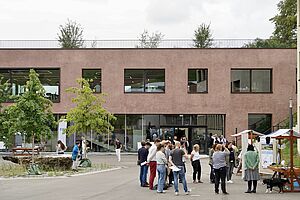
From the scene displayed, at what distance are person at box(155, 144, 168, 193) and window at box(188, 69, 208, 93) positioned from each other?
97.2 ft

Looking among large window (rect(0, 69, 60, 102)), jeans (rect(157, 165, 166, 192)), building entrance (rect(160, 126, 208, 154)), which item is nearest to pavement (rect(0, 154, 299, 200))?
jeans (rect(157, 165, 166, 192))

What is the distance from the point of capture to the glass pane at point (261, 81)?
1967 inches

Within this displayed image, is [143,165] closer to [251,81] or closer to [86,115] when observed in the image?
[86,115]

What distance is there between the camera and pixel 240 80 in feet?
165

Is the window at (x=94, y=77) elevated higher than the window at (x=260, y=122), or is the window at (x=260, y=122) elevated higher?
the window at (x=94, y=77)

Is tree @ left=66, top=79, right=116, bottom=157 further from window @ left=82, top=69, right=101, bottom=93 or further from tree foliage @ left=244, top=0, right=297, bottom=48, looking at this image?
tree foliage @ left=244, top=0, right=297, bottom=48

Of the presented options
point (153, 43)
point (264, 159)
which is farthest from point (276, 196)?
point (153, 43)

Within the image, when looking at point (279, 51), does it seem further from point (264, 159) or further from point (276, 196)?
point (276, 196)

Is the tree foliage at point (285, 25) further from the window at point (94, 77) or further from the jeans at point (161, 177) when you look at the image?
the jeans at point (161, 177)

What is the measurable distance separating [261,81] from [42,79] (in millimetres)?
19091

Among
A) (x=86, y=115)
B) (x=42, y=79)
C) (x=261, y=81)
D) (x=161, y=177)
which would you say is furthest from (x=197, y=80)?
(x=161, y=177)

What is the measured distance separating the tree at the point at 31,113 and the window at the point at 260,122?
2382 centimetres

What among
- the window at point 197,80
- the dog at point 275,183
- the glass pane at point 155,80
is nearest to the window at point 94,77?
the glass pane at point 155,80

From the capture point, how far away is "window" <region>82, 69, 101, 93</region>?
1977 inches
